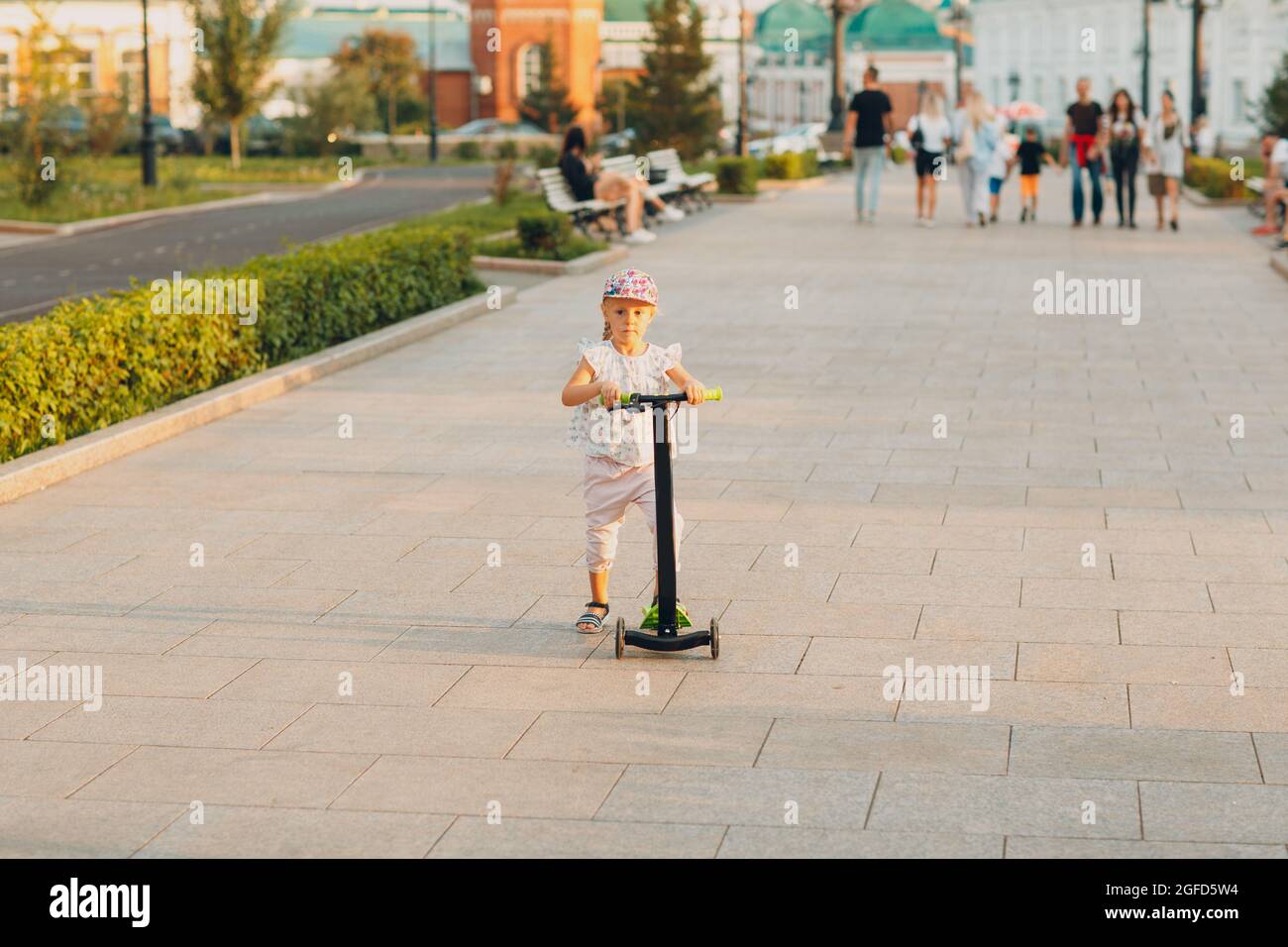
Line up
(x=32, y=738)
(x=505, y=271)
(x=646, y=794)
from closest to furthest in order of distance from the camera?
(x=646, y=794) < (x=32, y=738) < (x=505, y=271)

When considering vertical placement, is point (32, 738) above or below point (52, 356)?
below

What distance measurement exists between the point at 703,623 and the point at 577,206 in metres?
16.0

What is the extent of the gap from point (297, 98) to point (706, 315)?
142 ft

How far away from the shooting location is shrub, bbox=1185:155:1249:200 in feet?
96.7

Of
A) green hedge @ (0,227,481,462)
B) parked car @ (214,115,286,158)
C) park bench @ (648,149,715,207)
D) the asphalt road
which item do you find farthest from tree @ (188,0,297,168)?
green hedge @ (0,227,481,462)

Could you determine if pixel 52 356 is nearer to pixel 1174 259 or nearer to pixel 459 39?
pixel 1174 259

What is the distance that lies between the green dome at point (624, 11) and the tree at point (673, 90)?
4594 cm

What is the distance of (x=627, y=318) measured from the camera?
6648mm

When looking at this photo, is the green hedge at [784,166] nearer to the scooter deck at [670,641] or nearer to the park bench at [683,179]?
the park bench at [683,179]

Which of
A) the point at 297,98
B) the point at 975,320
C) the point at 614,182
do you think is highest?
the point at 297,98

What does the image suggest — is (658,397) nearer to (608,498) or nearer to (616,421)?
(616,421)

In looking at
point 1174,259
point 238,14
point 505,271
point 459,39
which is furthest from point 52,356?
point 459,39

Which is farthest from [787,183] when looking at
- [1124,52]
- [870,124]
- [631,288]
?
[1124,52]
